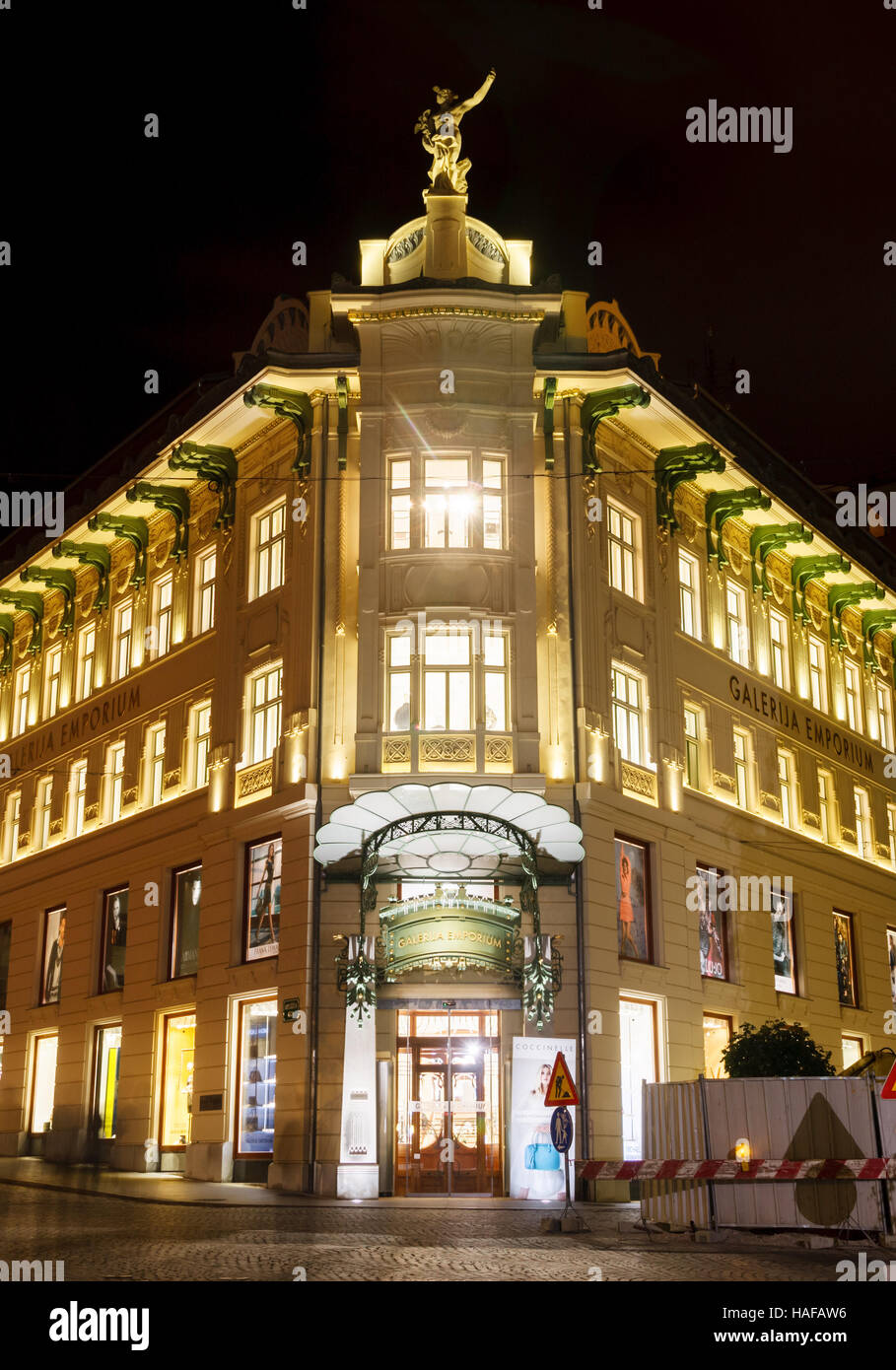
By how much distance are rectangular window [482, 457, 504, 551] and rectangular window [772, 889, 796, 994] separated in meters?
Answer: 11.3

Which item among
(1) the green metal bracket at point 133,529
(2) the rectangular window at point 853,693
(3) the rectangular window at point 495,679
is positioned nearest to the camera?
(3) the rectangular window at point 495,679

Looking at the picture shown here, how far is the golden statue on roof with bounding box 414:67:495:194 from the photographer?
30.0 m

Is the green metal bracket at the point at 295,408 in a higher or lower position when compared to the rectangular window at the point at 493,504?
higher

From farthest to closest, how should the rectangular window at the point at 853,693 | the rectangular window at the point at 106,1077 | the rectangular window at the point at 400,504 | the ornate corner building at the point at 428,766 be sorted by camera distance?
the rectangular window at the point at 853,693 < the rectangular window at the point at 106,1077 < the rectangular window at the point at 400,504 < the ornate corner building at the point at 428,766

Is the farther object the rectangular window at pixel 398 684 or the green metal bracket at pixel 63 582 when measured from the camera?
the green metal bracket at pixel 63 582

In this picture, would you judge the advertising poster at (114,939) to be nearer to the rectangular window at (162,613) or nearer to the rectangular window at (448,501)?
the rectangular window at (162,613)

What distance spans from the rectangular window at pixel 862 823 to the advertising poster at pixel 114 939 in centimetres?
1874

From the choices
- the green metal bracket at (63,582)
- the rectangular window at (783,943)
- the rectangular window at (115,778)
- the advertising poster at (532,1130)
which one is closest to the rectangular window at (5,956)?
the rectangular window at (115,778)

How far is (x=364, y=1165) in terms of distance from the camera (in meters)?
24.0

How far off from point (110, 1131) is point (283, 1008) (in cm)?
801

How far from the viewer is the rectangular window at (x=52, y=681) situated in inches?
1524

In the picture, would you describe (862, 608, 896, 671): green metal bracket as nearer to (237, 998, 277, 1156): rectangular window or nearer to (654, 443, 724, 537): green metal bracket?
(654, 443, 724, 537): green metal bracket

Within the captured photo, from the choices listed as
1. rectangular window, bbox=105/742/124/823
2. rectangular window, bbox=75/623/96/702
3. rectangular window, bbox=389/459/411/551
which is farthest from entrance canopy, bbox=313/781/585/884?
rectangular window, bbox=75/623/96/702

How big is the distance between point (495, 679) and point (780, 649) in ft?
39.1
